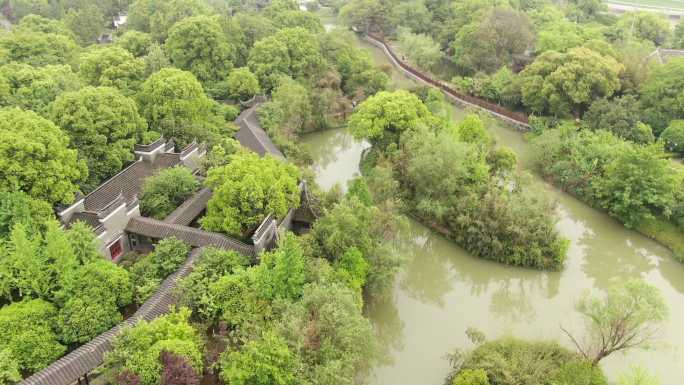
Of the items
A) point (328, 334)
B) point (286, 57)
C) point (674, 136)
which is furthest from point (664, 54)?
point (328, 334)

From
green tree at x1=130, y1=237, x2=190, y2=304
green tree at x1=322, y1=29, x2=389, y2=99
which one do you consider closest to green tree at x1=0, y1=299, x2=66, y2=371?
green tree at x1=130, y1=237, x2=190, y2=304

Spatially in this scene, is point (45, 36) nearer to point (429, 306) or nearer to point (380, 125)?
point (380, 125)

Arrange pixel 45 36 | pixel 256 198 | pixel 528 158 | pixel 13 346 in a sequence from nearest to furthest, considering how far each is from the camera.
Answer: pixel 13 346
pixel 256 198
pixel 528 158
pixel 45 36

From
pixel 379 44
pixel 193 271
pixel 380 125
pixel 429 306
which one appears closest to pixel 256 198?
pixel 193 271

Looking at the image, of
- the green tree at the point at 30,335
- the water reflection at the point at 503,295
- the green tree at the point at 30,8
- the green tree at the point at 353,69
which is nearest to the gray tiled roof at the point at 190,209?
the green tree at the point at 30,335

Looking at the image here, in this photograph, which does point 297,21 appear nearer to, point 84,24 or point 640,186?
point 84,24

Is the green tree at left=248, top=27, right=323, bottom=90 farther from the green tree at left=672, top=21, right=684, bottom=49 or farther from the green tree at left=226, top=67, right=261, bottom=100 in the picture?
the green tree at left=672, top=21, right=684, bottom=49
